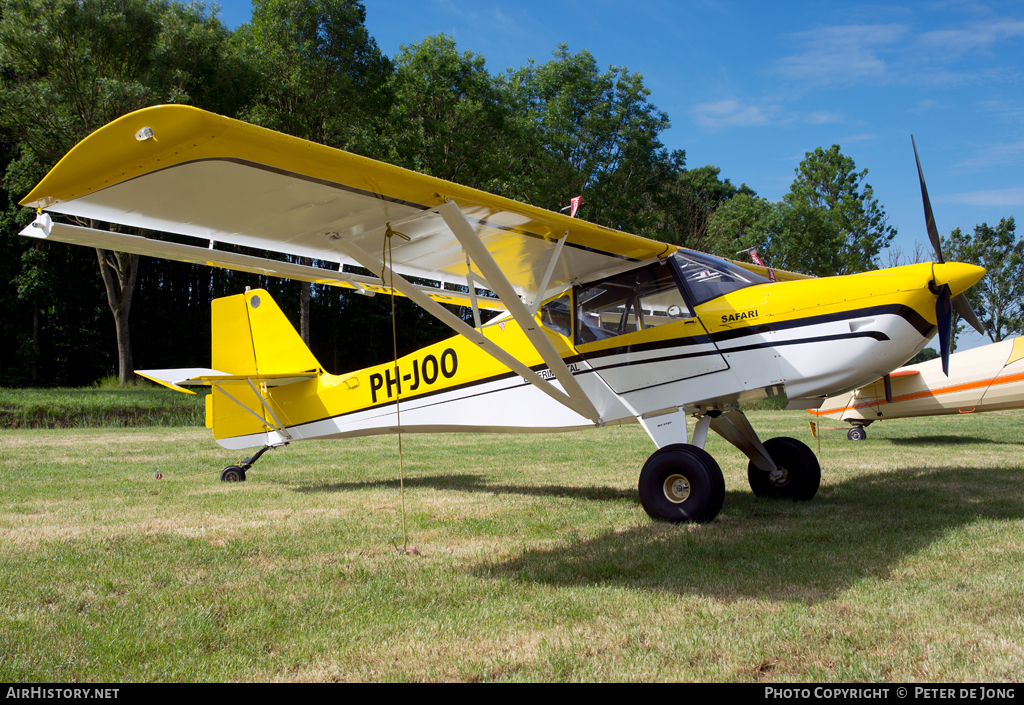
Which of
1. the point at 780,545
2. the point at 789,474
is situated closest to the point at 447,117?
the point at 789,474

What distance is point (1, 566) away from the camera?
4.13 metres

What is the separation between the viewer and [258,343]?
330 inches

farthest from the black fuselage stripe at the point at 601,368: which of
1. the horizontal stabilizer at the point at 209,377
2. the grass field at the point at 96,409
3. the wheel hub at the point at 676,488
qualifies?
the grass field at the point at 96,409

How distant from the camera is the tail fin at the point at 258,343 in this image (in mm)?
8344

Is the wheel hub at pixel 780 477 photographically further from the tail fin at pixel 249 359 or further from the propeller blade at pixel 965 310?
the tail fin at pixel 249 359

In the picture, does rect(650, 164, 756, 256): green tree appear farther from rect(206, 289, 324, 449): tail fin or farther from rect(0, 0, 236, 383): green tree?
rect(206, 289, 324, 449): tail fin

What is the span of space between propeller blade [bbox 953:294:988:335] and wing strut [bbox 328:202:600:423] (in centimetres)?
319

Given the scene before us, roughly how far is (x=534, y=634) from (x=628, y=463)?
687cm

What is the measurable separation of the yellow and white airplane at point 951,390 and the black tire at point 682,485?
6354 mm

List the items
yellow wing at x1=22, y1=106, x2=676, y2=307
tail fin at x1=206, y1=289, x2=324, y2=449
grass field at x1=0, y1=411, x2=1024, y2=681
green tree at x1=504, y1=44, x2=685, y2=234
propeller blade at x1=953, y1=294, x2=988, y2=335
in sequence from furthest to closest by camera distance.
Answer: green tree at x1=504, y1=44, x2=685, y2=234 → tail fin at x1=206, y1=289, x2=324, y2=449 → propeller blade at x1=953, y1=294, x2=988, y2=335 → yellow wing at x1=22, y1=106, x2=676, y2=307 → grass field at x1=0, y1=411, x2=1024, y2=681

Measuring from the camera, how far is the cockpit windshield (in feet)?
17.7

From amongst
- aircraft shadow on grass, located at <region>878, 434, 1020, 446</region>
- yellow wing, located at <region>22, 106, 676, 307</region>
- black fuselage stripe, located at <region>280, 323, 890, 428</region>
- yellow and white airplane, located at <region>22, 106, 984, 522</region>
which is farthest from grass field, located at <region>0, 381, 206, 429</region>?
aircraft shadow on grass, located at <region>878, 434, 1020, 446</region>

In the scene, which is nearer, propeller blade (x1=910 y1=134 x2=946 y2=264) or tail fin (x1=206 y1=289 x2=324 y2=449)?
propeller blade (x1=910 y1=134 x2=946 y2=264)
